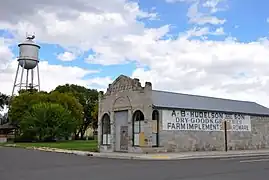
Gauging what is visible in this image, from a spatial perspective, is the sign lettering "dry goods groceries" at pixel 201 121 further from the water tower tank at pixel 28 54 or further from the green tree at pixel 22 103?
the water tower tank at pixel 28 54

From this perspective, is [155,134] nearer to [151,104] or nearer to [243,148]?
[151,104]

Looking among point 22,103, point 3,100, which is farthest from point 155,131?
point 3,100

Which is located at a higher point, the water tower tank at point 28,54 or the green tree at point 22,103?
the water tower tank at point 28,54

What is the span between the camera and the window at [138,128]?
32.3 metres

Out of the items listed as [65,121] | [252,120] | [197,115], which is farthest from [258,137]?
[65,121]

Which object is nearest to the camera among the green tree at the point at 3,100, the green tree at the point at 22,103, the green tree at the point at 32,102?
the green tree at the point at 22,103

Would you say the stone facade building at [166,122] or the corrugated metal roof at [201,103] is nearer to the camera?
the stone facade building at [166,122]

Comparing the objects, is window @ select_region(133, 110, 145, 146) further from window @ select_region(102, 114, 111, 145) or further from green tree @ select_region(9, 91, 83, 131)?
green tree @ select_region(9, 91, 83, 131)

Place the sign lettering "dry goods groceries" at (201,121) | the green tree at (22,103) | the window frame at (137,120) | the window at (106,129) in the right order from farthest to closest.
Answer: the green tree at (22,103) < the window at (106,129) < the sign lettering "dry goods groceries" at (201,121) < the window frame at (137,120)

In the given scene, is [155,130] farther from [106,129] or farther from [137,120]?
[106,129]

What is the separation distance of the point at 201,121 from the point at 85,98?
5483cm

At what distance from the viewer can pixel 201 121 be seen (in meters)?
35.5

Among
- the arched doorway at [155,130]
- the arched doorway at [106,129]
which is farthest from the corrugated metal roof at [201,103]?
the arched doorway at [106,129]

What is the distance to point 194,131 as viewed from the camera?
34812mm
